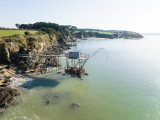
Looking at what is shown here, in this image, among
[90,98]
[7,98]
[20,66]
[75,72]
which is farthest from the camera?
[20,66]

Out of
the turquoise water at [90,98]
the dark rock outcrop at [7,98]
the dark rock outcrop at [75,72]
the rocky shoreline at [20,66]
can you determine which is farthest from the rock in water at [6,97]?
the dark rock outcrop at [75,72]

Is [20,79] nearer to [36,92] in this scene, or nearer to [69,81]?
[36,92]

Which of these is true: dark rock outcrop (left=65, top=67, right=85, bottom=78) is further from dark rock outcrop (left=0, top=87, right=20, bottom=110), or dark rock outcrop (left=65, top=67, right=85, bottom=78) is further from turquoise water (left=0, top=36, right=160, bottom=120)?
dark rock outcrop (left=0, top=87, right=20, bottom=110)

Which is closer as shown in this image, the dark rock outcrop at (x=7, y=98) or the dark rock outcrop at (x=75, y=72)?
the dark rock outcrop at (x=7, y=98)

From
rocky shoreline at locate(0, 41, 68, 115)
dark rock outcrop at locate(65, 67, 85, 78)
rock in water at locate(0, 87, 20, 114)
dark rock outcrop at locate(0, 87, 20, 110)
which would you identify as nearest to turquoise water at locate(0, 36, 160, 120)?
dark rock outcrop at locate(0, 87, 20, 110)

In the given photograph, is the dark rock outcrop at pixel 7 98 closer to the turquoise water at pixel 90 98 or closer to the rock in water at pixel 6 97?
the rock in water at pixel 6 97

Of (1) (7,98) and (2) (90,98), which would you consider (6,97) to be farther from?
(2) (90,98)

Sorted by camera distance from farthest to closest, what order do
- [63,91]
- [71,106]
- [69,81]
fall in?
[69,81]
[63,91]
[71,106]

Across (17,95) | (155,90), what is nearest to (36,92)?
(17,95)

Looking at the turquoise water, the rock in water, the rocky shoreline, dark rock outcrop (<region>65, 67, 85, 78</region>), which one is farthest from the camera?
dark rock outcrop (<region>65, 67, 85, 78</region>)

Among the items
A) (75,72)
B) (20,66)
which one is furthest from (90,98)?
(20,66)

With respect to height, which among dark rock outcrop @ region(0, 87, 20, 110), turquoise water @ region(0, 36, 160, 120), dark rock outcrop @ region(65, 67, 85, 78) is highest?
dark rock outcrop @ region(65, 67, 85, 78)
